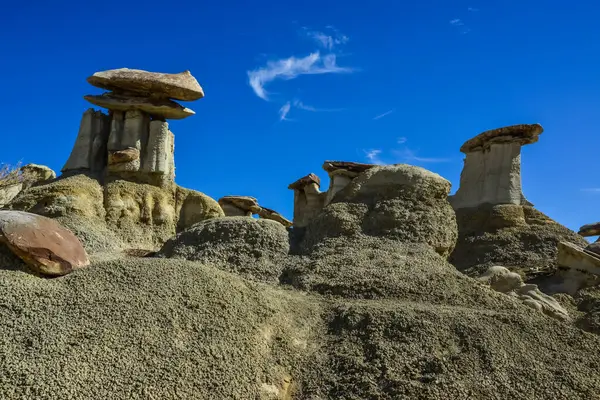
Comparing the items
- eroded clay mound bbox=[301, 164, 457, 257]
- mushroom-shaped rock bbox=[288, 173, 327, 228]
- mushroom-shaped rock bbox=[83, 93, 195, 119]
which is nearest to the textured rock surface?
eroded clay mound bbox=[301, 164, 457, 257]

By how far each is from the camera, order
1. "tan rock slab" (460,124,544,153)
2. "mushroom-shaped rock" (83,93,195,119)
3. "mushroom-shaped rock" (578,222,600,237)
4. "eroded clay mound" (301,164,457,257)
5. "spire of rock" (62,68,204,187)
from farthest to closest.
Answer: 1. "mushroom-shaped rock" (578,222,600,237)
2. "tan rock slab" (460,124,544,153)
3. "mushroom-shaped rock" (83,93,195,119)
4. "spire of rock" (62,68,204,187)
5. "eroded clay mound" (301,164,457,257)

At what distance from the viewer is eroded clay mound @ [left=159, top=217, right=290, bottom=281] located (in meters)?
7.57

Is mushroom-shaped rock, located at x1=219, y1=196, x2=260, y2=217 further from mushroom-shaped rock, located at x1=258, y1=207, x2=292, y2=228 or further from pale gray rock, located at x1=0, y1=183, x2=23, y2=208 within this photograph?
pale gray rock, located at x1=0, y1=183, x2=23, y2=208

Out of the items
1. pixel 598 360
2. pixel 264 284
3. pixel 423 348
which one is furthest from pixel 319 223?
pixel 598 360

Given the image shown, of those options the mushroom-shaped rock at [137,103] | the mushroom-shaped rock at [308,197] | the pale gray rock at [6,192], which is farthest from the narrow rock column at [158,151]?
the mushroom-shaped rock at [308,197]

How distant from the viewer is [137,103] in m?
13.3

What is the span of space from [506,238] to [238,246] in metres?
11.0

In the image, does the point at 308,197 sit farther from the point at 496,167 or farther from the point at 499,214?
the point at 499,214

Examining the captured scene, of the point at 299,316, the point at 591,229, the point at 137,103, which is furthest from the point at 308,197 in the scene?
the point at 299,316

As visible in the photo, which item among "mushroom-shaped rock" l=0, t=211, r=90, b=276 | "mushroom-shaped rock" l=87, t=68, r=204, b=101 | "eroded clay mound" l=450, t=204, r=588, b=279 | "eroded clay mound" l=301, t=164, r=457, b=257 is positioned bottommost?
"mushroom-shaped rock" l=0, t=211, r=90, b=276

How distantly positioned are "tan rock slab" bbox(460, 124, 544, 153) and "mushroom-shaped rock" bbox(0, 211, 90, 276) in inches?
579

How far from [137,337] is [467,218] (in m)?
14.8

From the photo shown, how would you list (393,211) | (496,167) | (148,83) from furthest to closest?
(496,167), (148,83), (393,211)

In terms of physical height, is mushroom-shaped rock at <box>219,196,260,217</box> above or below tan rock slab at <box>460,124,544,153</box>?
below
